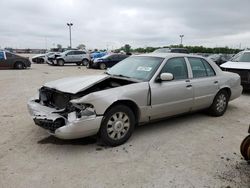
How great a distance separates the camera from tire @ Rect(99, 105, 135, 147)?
171 inches

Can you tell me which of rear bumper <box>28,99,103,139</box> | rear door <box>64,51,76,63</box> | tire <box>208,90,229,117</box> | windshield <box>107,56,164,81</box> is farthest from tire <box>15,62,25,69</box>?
rear bumper <box>28,99,103,139</box>

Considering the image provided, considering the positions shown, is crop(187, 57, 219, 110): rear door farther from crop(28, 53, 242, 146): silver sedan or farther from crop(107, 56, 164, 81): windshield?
crop(107, 56, 164, 81): windshield

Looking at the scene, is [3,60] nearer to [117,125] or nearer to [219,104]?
[219,104]

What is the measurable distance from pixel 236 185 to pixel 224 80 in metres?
3.59

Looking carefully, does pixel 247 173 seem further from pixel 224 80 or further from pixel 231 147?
pixel 224 80

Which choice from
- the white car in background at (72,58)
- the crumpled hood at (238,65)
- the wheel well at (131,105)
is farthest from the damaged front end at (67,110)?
the white car in background at (72,58)

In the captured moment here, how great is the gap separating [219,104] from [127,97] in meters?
2.93

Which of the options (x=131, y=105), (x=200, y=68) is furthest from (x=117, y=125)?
(x=200, y=68)

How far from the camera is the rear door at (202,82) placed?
578 centimetres

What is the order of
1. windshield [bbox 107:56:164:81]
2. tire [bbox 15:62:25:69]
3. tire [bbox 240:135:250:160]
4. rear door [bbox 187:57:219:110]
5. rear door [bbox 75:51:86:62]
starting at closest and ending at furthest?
1. tire [bbox 240:135:250:160]
2. windshield [bbox 107:56:164:81]
3. rear door [bbox 187:57:219:110]
4. tire [bbox 15:62:25:69]
5. rear door [bbox 75:51:86:62]

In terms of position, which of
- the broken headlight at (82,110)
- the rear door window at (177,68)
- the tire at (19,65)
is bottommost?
the broken headlight at (82,110)

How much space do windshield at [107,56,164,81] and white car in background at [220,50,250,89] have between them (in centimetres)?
546

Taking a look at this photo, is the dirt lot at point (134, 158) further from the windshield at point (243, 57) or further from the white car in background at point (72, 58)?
the white car in background at point (72, 58)

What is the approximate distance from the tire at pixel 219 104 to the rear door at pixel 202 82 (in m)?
0.19
